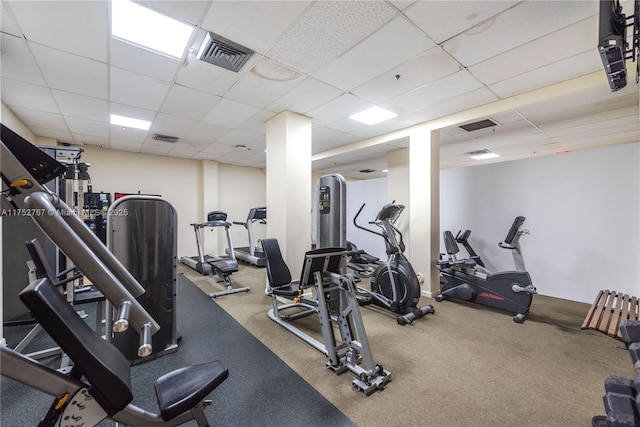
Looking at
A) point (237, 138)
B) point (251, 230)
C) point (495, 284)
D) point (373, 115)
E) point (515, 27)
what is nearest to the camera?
point (515, 27)

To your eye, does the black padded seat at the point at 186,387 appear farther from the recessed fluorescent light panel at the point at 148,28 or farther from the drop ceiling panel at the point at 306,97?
the drop ceiling panel at the point at 306,97

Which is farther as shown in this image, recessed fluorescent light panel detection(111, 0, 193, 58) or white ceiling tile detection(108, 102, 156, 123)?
white ceiling tile detection(108, 102, 156, 123)

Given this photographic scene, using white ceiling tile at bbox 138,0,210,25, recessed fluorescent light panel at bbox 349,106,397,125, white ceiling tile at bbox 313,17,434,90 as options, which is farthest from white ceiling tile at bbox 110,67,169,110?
recessed fluorescent light panel at bbox 349,106,397,125

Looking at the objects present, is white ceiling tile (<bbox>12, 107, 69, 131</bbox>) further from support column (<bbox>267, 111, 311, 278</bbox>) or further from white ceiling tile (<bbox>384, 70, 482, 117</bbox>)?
white ceiling tile (<bbox>384, 70, 482, 117</bbox>)

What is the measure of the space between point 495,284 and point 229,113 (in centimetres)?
453

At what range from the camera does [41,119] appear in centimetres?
415

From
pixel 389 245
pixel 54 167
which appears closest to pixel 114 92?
pixel 54 167

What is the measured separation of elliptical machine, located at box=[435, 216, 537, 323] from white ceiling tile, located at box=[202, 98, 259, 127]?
150 inches

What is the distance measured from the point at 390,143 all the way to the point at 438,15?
3.34 meters

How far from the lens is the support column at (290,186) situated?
398cm

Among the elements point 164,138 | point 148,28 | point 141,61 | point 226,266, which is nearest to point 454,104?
point 148,28

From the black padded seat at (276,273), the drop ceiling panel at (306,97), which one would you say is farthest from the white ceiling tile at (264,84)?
the black padded seat at (276,273)

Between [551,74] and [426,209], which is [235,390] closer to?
[426,209]

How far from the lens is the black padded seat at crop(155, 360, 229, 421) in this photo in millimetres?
1114
